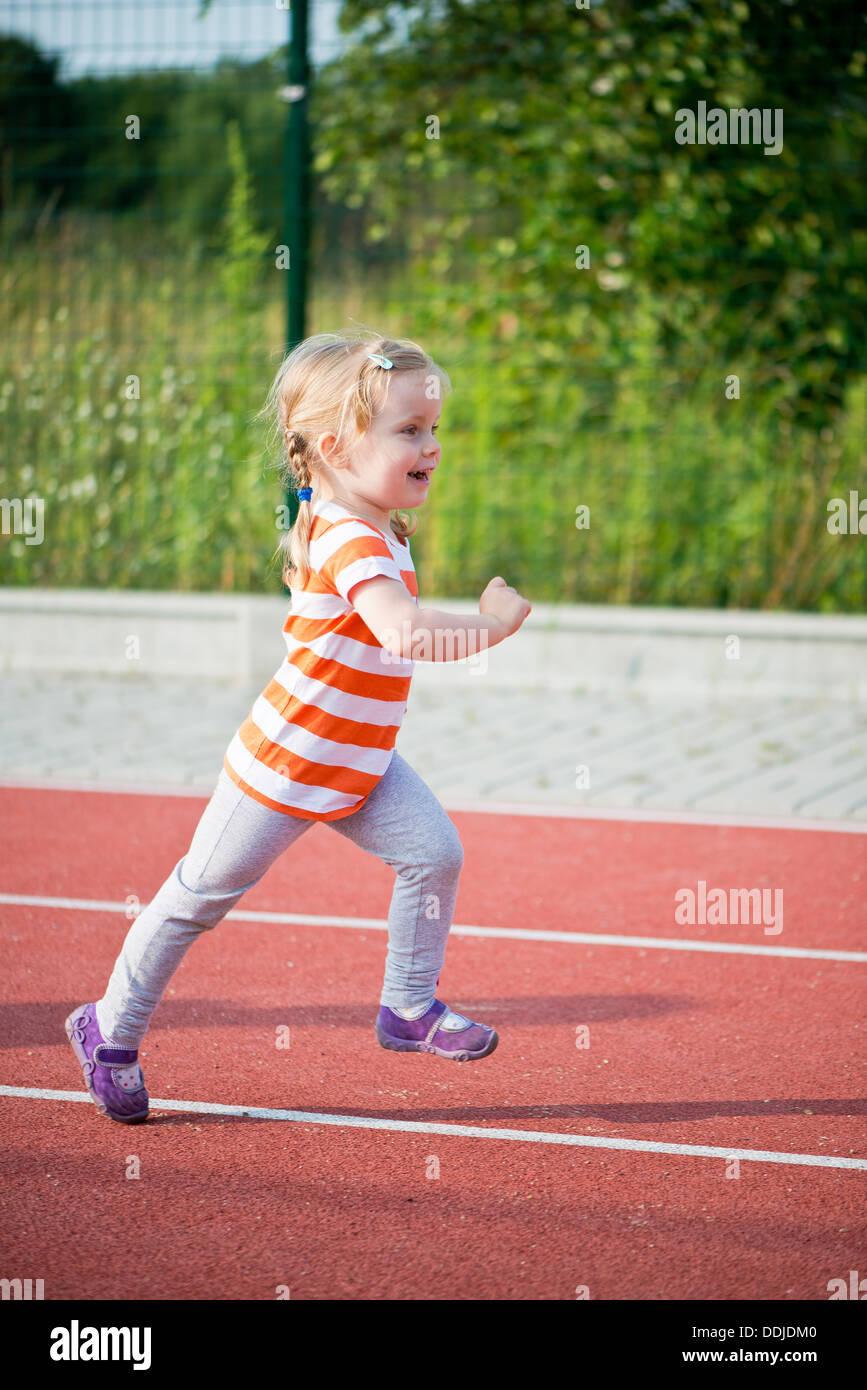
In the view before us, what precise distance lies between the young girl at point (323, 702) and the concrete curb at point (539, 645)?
6.07 meters

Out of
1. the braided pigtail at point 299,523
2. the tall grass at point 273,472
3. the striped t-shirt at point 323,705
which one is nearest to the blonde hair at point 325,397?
the braided pigtail at point 299,523

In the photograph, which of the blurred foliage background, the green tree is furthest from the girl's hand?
the green tree

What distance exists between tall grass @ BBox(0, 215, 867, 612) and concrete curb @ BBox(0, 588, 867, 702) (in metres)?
0.65

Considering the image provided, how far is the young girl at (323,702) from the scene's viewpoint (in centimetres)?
373

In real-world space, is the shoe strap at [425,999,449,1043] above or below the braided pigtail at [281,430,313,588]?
below

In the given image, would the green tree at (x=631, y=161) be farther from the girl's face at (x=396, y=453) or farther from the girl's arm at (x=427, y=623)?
the girl's arm at (x=427, y=623)

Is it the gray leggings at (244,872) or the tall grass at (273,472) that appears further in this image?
the tall grass at (273,472)

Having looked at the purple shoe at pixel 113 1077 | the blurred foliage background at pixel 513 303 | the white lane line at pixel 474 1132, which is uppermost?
the blurred foliage background at pixel 513 303

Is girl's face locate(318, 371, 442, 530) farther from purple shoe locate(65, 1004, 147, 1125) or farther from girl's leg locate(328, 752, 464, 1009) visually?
purple shoe locate(65, 1004, 147, 1125)

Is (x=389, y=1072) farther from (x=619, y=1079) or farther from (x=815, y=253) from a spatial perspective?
(x=815, y=253)

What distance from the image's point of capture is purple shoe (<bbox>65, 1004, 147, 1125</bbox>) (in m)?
3.84

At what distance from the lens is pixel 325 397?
12.4ft

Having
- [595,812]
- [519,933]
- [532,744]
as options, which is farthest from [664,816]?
[519,933]
